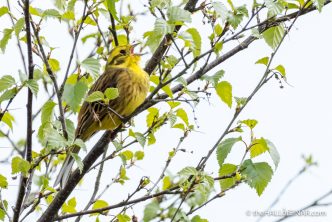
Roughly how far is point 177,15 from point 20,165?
121 centimetres

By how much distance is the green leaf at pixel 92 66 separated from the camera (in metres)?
3.21

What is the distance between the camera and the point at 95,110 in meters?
5.30

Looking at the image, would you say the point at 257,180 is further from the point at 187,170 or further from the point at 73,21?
the point at 73,21

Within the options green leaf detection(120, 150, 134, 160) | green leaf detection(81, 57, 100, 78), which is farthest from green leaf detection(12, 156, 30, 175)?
→ green leaf detection(120, 150, 134, 160)

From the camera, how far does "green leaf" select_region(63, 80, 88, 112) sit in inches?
124

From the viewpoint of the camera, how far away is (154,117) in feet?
13.1

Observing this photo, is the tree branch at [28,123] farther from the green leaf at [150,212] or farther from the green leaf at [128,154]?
the green leaf at [128,154]

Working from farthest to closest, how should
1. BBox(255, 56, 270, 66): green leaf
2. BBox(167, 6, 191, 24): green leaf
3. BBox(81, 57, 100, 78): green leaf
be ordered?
BBox(255, 56, 270, 66): green leaf < BBox(81, 57, 100, 78): green leaf < BBox(167, 6, 191, 24): green leaf

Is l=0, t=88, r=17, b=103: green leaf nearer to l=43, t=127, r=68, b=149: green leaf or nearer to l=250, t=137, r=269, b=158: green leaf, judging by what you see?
l=43, t=127, r=68, b=149: green leaf

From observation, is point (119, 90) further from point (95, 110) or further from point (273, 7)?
point (273, 7)

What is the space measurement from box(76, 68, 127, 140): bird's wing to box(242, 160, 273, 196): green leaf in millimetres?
1648

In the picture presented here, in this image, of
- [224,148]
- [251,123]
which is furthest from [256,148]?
[224,148]

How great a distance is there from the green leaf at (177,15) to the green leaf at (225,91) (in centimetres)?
63

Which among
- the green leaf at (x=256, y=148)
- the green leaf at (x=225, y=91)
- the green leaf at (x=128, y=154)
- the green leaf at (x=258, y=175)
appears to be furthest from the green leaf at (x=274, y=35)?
the green leaf at (x=128, y=154)
